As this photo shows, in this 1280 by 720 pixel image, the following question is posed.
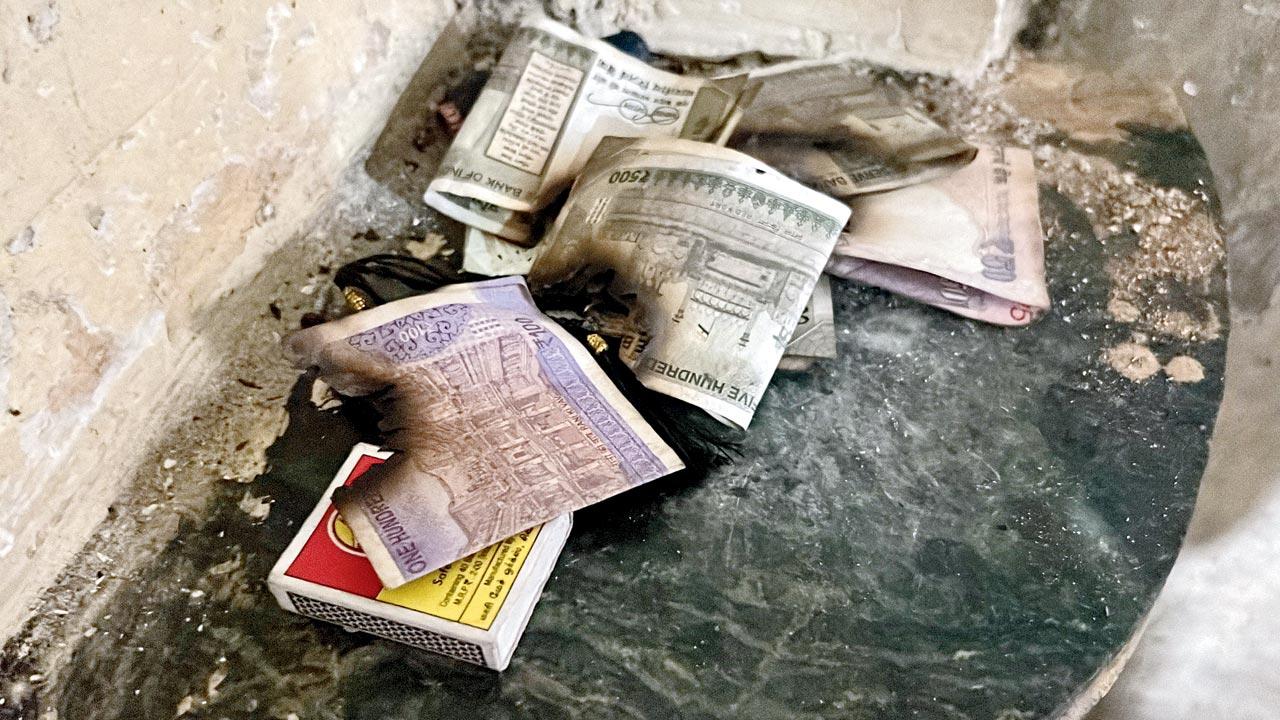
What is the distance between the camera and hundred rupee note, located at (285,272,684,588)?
2.72 ft

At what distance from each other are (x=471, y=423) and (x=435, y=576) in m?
0.17

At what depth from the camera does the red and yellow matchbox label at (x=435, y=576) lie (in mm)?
790

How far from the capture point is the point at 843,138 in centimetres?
119

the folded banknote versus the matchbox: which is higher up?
the folded banknote

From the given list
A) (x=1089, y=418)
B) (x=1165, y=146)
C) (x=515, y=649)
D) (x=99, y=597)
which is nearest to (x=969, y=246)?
(x=1089, y=418)

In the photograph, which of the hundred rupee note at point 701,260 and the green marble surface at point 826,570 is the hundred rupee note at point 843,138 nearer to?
the hundred rupee note at point 701,260

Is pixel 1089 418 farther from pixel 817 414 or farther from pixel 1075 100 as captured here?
pixel 1075 100

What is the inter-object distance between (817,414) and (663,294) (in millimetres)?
203

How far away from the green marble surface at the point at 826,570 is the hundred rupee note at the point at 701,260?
0.07 m

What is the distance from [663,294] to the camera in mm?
1003

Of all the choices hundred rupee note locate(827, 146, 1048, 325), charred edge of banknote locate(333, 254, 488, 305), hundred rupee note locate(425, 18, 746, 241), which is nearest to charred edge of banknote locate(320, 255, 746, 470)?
charred edge of banknote locate(333, 254, 488, 305)

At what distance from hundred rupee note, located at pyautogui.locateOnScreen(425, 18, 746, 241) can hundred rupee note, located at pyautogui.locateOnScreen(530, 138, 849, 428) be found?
128mm

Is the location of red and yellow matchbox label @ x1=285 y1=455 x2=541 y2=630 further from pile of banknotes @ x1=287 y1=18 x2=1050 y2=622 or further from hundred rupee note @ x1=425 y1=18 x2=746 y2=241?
hundred rupee note @ x1=425 y1=18 x2=746 y2=241

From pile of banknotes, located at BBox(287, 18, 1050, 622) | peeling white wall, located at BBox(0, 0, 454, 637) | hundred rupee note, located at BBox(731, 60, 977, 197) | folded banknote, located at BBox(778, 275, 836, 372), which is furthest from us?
hundred rupee note, located at BBox(731, 60, 977, 197)
